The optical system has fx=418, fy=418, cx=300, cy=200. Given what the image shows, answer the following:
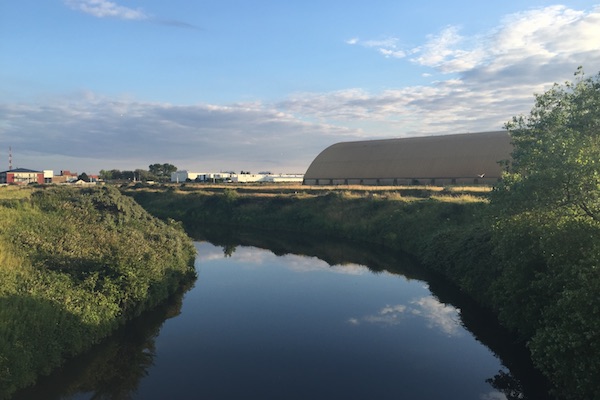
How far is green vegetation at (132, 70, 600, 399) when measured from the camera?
486 inches

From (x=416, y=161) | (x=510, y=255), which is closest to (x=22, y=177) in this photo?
(x=416, y=161)

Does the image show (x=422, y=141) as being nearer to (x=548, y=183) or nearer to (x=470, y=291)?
(x=470, y=291)

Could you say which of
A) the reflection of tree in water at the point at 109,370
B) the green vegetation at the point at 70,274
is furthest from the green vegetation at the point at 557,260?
the green vegetation at the point at 70,274

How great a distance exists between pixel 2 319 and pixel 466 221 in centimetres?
3864

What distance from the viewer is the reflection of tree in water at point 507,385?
1515 cm

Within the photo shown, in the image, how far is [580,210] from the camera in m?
17.9

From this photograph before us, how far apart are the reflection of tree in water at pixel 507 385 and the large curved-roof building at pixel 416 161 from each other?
2650 inches

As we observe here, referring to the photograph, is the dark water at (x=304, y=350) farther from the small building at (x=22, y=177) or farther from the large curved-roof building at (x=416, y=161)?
the small building at (x=22, y=177)

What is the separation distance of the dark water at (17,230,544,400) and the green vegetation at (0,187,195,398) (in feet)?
3.33

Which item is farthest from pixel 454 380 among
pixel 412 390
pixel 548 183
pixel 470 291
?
pixel 470 291

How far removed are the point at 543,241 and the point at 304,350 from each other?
1076cm

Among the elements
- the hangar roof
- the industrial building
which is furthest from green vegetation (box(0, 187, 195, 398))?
the industrial building

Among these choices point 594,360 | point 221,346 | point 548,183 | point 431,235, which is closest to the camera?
point 594,360

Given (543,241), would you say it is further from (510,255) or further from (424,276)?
(424,276)
